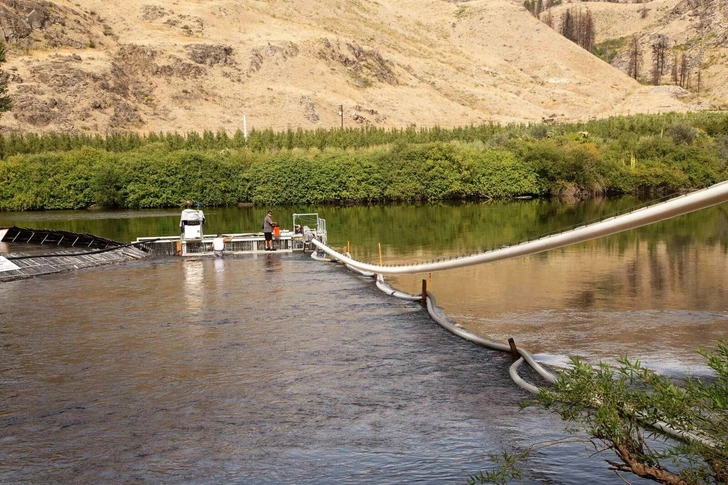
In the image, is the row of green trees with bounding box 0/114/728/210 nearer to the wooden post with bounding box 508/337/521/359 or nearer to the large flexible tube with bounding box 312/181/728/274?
the wooden post with bounding box 508/337/521/359

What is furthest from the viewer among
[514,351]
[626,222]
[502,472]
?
[514,351]

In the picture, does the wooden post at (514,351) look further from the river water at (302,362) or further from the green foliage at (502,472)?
the green foliage at (502,472)

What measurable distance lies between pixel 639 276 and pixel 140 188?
78.1 m

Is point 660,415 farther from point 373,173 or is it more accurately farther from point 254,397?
point 373,173

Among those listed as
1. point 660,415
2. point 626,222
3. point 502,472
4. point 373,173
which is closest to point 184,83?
point 373,173

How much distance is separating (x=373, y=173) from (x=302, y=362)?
292 feet

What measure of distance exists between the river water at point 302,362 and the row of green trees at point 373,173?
62464mm

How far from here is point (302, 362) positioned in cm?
1931

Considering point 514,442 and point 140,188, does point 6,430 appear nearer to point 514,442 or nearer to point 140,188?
point 514,442

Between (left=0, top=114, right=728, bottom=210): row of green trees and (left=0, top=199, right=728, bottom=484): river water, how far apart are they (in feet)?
205

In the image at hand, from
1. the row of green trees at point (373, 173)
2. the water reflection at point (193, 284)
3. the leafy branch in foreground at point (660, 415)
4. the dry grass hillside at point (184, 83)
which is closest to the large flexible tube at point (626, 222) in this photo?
the leafy branch in foreground at point (660, 415)

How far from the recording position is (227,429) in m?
14.7

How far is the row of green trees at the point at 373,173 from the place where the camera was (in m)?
102

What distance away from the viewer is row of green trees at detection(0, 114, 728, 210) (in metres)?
102
